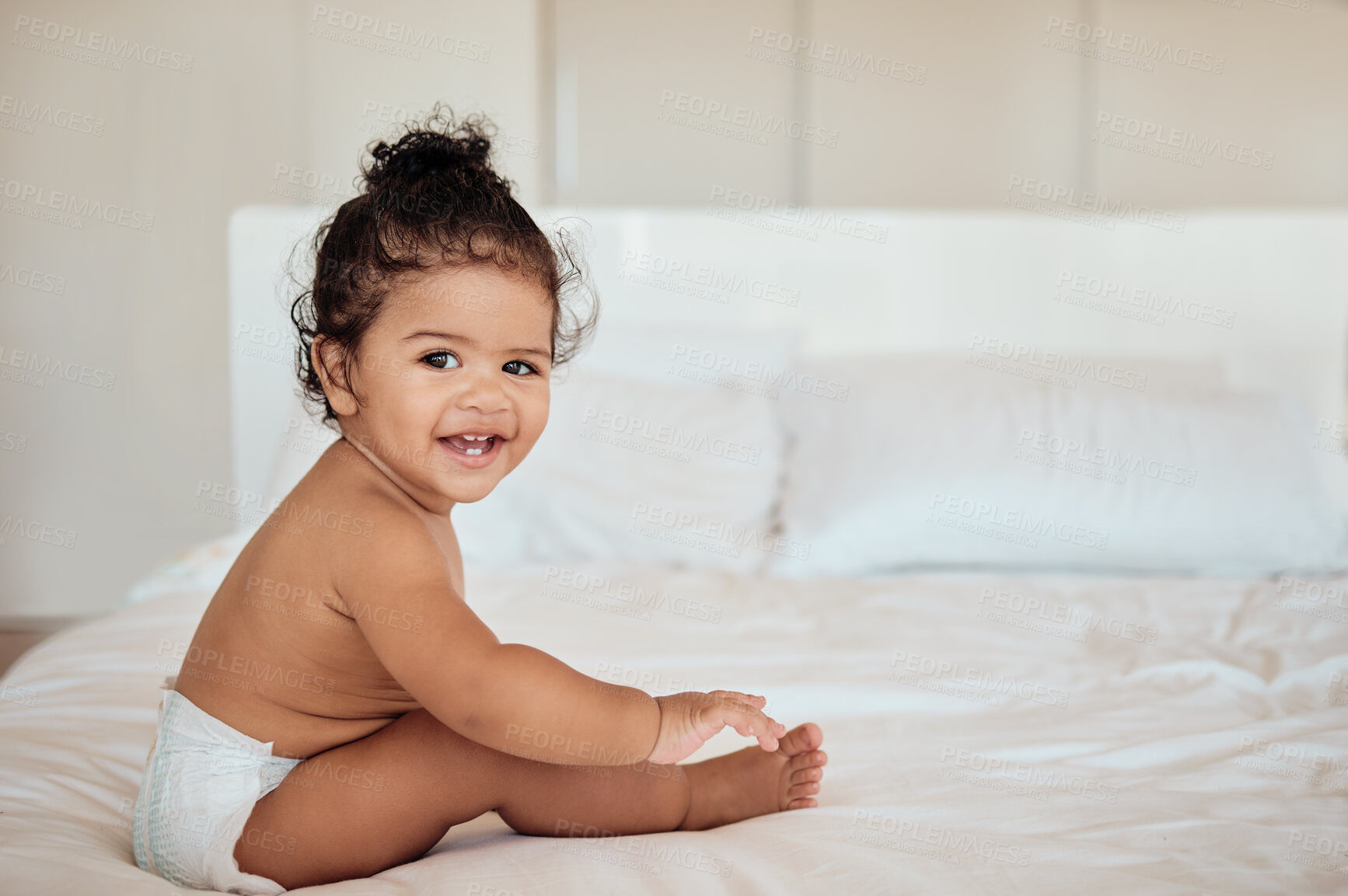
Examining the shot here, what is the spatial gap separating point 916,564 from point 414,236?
1.24 m

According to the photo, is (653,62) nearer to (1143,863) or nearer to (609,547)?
(609,547)

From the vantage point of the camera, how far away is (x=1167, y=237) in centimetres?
240

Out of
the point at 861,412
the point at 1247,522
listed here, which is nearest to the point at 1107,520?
the point at 1247,522

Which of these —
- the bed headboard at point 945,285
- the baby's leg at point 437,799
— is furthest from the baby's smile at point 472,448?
the bed headboard at point 945,285

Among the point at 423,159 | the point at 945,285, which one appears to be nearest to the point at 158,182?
the point at 945,285

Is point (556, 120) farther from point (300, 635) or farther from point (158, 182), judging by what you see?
point (300, 635)

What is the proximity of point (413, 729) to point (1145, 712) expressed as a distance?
2.54ft

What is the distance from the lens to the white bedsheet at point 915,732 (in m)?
0.74

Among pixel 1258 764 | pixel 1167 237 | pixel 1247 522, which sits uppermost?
pixel 1167 237

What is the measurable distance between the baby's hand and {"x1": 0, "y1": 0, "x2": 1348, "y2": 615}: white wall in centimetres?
204

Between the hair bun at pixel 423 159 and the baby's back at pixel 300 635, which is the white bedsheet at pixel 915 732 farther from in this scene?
the hair bun at pixel 423 159

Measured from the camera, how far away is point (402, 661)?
0.75m

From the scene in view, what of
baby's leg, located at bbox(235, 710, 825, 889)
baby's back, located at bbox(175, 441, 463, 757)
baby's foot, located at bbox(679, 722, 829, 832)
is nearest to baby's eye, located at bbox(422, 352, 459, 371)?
baby's back, located at bbox(175, 441, 463, 757)

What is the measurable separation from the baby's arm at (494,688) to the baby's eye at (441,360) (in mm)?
138
